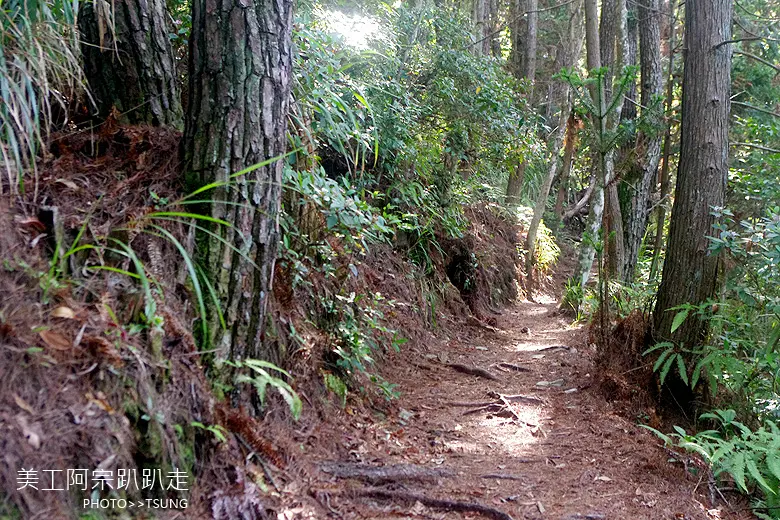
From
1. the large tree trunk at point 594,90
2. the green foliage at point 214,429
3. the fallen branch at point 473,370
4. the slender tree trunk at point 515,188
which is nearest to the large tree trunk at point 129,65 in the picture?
the green foliage at point 214,429

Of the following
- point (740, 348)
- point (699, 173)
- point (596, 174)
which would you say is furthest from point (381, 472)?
point (596, 174)

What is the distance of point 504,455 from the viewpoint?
4.27m

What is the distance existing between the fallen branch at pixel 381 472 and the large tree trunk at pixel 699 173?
110 inches

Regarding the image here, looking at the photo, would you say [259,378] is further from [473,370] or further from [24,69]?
[473,370]

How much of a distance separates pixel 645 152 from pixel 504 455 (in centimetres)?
729

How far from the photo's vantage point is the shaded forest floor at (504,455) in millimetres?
3393

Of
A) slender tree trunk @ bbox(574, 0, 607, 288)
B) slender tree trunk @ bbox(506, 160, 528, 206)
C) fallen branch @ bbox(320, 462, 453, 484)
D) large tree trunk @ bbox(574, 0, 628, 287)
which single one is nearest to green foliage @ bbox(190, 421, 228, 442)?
fallen branch @ bbox(320, 462, 453, 484)

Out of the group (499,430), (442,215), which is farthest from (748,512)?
(442,215)

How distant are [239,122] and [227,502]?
1.92 meters

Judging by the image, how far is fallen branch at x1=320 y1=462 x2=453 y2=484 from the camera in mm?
3422

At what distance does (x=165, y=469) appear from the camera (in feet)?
7.80

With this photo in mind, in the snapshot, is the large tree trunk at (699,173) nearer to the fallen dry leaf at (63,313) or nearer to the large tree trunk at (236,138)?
the large tree trunk at (236,138)

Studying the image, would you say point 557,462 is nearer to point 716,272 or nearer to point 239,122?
point 716,272

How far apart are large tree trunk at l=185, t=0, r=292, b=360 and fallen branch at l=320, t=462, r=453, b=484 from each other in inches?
35.1
